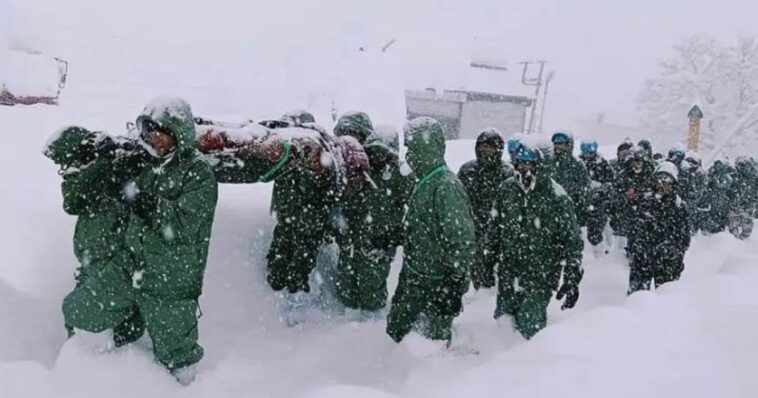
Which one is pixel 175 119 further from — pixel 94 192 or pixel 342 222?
pixel 342 222

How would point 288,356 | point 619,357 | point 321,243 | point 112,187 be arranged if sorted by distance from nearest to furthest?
point 619,357 → point 112,187 → point 288,356 → point 321,243

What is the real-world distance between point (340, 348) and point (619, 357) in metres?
2.54

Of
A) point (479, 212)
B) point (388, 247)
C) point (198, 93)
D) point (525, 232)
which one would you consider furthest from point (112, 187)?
point (198, 93)

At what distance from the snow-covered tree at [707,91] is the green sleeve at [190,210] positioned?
41.5 m

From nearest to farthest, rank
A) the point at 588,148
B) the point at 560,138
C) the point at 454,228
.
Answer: the point at 454,228 → the point at 560,138 → the point at 588,148

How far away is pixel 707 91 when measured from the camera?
42750mm

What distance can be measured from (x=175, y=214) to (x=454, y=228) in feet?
5.97

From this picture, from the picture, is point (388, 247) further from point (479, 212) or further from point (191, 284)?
point (191, 284)

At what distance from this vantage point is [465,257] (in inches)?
176

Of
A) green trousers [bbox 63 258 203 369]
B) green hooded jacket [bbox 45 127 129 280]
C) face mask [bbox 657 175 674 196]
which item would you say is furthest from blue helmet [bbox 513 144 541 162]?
green hooded jacket [bbox 45 127 129 280]

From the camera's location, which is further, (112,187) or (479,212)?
(479,212)

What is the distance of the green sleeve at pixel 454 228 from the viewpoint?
4457 mm

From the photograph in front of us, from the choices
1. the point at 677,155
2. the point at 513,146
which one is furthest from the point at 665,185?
the point at 677,155

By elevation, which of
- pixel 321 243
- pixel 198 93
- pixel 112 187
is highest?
pixel 112 187
